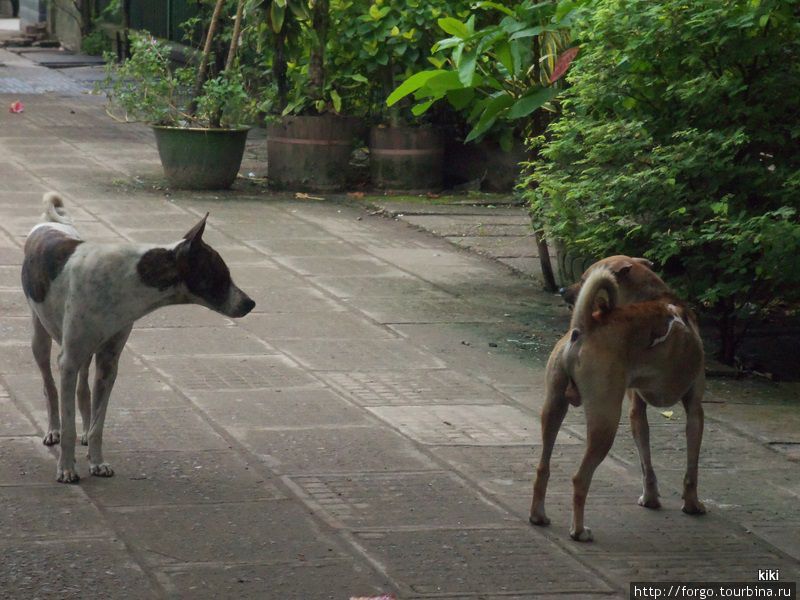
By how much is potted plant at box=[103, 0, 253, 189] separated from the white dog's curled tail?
7.37m

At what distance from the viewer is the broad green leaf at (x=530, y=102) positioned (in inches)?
408

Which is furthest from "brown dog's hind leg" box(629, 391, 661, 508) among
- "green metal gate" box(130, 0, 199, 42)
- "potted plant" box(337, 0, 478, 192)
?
"green metal gate" box(130, 0, 199, 42)

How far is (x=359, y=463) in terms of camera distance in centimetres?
689

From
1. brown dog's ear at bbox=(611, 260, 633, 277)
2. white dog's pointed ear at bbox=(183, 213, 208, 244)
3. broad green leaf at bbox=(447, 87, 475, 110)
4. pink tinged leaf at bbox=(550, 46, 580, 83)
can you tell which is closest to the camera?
brown dog's ear at bbox=(611, 260, 633, 277)

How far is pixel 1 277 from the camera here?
1062cm

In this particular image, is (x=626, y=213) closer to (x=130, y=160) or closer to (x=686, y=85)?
(x=686, y=85)

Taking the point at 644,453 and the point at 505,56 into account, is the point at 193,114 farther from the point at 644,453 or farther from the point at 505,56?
the point at 644,453

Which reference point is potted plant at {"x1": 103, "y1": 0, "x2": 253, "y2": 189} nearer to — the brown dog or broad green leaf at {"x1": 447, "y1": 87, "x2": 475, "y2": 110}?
broad green leaf at {"x1": 447, "y1": 87, "x2": 475, "y2": 110}

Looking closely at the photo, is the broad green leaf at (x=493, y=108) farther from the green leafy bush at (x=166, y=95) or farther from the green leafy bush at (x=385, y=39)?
the green leafy bush at (x=166, y=95)

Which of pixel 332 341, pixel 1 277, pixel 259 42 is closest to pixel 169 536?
pixel 332 341

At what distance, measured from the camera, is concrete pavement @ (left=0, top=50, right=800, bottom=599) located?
552 cm

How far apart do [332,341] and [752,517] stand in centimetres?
366

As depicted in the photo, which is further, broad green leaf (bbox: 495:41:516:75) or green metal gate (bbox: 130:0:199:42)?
green metal gate (bbox: 130:0:199:42)

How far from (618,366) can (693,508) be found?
0.94 m
